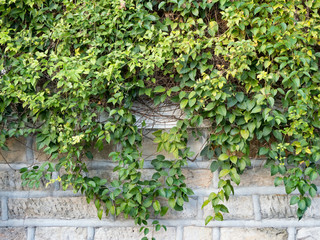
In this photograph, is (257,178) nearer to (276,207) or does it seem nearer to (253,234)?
(276,207)

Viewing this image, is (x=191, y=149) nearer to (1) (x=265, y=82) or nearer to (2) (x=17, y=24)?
(1) (x=265, y=82)

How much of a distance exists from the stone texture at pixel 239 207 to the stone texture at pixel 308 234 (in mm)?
321

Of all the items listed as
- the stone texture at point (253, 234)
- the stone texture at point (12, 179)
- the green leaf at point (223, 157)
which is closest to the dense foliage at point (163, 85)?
the green leaf at point (223, 157)

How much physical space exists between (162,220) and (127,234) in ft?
0.86

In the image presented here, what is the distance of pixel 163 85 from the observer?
2.84 meters

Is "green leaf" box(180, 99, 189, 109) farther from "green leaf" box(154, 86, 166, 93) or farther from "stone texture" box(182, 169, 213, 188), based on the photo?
"stone texture" box(182, 169, 213, 188)

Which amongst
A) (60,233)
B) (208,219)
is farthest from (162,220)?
(60,233)

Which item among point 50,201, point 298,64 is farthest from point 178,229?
point 298,64

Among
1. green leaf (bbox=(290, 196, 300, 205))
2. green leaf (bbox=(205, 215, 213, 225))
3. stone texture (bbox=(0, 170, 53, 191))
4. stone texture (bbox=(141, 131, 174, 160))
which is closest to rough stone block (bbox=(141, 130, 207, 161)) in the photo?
stone texture (bbox=(141, 131, 174, 160))

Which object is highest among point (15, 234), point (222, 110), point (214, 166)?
point (222, 110)

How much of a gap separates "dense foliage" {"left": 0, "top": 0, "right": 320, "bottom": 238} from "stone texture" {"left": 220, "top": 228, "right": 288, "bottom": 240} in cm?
21

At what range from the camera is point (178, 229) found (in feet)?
9.32

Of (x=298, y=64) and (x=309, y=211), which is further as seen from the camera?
(x=309, y=211)

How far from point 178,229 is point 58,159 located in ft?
3.17
